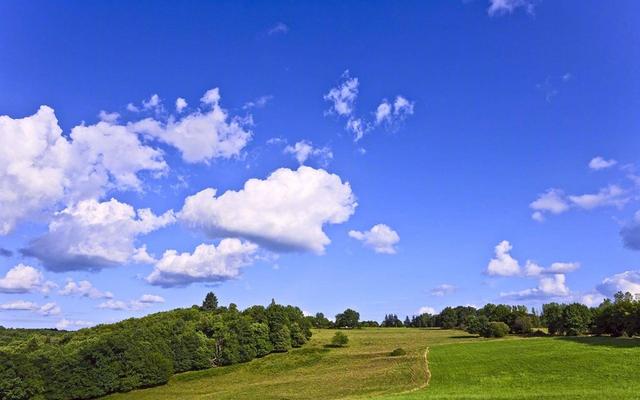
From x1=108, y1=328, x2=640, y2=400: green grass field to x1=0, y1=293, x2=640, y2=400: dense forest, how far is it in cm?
545

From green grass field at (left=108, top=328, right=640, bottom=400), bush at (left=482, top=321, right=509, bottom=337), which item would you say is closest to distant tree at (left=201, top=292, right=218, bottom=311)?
green grass field at (left=108, top=328, right=640, bottom=400)

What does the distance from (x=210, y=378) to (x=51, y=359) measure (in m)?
30.4

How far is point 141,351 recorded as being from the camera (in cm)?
10381

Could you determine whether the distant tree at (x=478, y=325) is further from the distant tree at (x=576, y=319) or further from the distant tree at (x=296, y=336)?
the distant tree at (x=296, y=336)

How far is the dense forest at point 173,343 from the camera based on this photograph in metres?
95.2

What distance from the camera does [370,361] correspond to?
93.1 m

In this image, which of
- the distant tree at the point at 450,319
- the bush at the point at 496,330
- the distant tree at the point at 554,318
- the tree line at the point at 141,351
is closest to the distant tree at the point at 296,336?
the tree line at the point at 141,351

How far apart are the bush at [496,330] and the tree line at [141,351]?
47.9 metres

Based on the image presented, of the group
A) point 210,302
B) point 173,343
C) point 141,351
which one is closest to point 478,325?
point 173,343

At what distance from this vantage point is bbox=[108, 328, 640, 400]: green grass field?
5469 cm

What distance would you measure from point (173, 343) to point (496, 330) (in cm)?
7916

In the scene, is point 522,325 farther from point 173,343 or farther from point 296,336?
point 173,343

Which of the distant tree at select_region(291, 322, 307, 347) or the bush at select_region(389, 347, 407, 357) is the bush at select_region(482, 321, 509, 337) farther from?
the distant tree at select_region(291, 322, 307, 347)

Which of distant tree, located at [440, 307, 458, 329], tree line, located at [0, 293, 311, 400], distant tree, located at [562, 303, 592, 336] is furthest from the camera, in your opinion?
distant tree, located at [440, 307, 458, 329]
